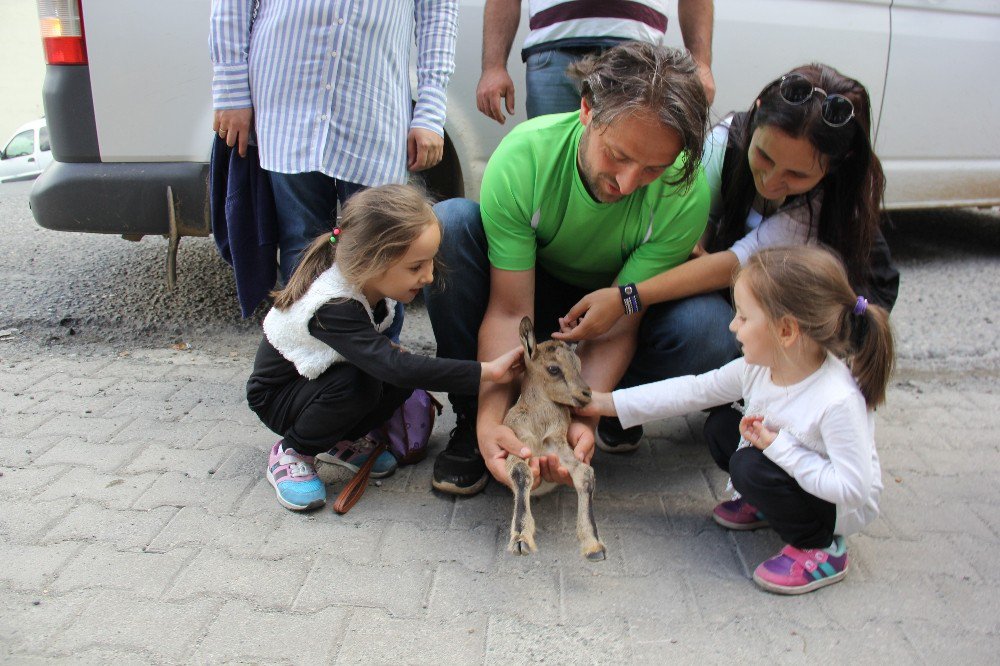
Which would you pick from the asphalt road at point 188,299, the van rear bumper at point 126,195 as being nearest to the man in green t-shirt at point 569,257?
the asphalt road at point 188,299

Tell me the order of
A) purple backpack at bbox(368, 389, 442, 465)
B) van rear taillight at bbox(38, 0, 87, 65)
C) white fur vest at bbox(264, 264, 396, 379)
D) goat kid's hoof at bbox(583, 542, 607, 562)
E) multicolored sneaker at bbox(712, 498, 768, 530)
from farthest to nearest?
1. van rear taillight at bbox(38, 0, 87, 65)
2. purple backpack at bbox(368, 389, 442, 465)
3. multicolored sneaker at bbox(712, 498, 768, 530)
4. white fur vest at bbox(264, 264, 396, 379)
5. goat kid's hoof at bbox(583, 542, 607, 562)

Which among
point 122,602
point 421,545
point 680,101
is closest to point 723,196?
point 680,101

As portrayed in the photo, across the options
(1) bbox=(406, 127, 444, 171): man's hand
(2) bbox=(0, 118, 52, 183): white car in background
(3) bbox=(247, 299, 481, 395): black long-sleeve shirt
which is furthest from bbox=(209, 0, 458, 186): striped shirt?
(2) bbox=(0, 118, 52, 183): white car in background

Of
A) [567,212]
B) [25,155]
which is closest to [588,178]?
[567,212]

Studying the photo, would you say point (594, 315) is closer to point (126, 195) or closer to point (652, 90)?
point (652, 90)

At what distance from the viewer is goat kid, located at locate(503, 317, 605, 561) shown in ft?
7.60

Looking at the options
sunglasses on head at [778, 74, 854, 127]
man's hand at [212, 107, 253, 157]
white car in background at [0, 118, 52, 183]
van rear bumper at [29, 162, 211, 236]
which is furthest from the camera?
white car in background at [0, 118, 52, 183]

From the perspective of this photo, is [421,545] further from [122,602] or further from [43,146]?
[43,146]

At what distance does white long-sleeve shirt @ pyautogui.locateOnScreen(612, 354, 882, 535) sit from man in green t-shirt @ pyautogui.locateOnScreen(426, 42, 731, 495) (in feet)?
1.64

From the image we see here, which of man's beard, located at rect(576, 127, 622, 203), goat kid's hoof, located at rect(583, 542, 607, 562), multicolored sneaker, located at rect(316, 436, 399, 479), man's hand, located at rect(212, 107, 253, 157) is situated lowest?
multicolored sneaker, located at rect(316, 436, 399, 479)

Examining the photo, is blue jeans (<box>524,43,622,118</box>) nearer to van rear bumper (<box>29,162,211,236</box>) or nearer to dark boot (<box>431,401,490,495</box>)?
dark boot (<box>431,401,490,495</box>)

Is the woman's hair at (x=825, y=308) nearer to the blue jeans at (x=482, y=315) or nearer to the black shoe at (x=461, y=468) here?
the blue jeans at (x=482, y=315)

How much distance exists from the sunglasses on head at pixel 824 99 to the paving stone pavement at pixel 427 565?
1248 millimetres

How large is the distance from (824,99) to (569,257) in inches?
36.2
